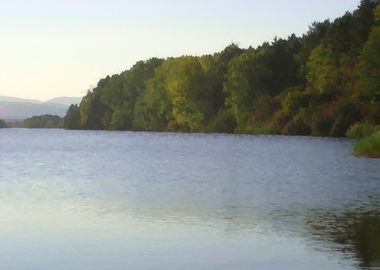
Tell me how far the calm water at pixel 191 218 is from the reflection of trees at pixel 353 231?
0.03 m

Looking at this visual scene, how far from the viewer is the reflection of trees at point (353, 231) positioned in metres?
24.3

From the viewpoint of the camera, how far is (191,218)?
3231cm

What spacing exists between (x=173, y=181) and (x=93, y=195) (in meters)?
10.4

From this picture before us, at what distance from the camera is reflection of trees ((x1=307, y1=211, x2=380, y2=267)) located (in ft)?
79.7

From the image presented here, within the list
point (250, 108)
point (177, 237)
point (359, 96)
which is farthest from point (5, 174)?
point (250, 108)

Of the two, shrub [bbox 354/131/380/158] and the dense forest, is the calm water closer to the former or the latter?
shrub [bbox 354/131/380/158]

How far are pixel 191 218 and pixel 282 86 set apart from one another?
128517mm

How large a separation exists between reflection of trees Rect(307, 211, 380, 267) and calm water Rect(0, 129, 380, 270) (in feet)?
0.10

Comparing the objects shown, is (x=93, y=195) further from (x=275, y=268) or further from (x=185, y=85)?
(x=185, y=85)

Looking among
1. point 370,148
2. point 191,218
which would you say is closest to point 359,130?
point 370,148

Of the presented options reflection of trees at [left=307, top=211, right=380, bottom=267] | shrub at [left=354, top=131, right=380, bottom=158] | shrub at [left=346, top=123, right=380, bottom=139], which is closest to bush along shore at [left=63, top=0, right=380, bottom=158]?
shrub at [left=346, top=123, right=380, bottom=139]

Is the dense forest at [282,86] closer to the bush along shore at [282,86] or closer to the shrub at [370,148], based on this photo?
the bush along shore at [282,86]

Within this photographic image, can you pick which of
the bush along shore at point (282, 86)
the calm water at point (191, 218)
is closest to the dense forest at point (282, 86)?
the bush along shore at point (282, 86)

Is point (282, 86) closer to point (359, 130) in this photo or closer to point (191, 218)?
point (359, 130)
